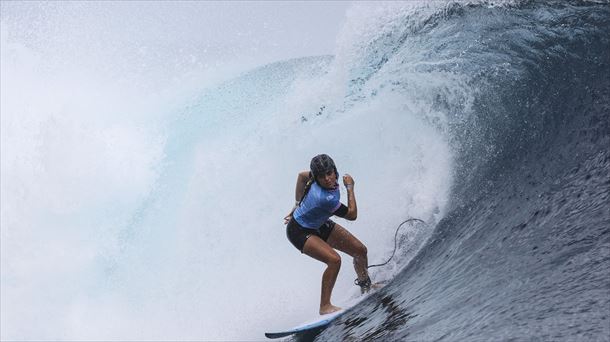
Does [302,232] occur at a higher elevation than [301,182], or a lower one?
lower

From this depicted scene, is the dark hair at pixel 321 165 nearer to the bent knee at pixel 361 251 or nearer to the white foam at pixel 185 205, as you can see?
the bent knee at pixel 361 251

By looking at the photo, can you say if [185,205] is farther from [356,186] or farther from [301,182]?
[301,182]

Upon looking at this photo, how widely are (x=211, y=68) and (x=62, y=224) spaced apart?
4.87 meters

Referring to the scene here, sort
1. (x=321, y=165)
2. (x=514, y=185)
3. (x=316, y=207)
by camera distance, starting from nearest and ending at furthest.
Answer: (x=321, y=165), (x=316, y=207), (x=514, y=185)

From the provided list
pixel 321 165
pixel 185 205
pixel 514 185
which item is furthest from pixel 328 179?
pixel 185 205

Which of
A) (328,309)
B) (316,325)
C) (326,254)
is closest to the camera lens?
(326,254)

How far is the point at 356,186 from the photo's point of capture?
8398mm

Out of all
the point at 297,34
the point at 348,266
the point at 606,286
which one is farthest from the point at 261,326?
the point at 297,34

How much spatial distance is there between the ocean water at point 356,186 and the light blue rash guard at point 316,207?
0.84 m

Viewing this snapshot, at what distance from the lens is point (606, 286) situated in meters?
3.85

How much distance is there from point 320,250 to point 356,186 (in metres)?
2.86

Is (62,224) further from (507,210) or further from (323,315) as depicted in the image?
(507,210)

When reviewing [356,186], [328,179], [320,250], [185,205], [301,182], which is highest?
[185,205]

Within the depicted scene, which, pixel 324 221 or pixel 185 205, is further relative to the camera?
pixel 185 205
